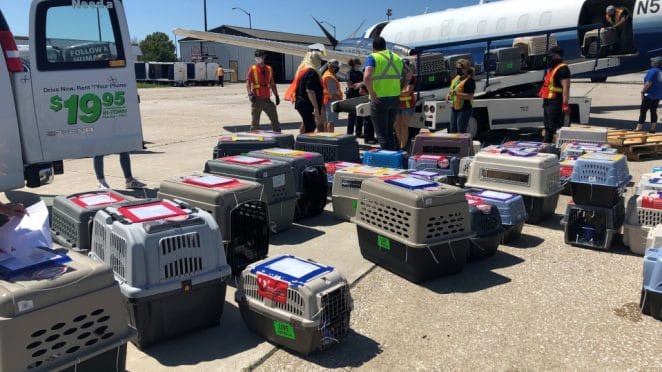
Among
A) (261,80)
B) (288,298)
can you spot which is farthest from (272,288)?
(261,80)

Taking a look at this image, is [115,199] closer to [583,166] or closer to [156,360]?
[156,360]

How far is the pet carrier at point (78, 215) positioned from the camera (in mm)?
3660

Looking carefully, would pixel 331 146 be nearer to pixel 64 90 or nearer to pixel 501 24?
pixel 64 90

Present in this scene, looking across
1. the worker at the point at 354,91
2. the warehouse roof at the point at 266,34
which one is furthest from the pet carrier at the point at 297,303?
the warehouse roof at the point at 266,34

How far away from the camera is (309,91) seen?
8.66 m

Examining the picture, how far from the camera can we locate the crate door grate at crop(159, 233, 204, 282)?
10.0ft

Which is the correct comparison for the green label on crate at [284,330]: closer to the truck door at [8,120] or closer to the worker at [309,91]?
the truck door at [8,120]

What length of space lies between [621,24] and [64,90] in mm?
13294

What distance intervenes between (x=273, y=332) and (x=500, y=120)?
28.3 feet

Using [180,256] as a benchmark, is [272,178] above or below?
above

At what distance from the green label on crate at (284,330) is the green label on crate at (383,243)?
4.64 ft

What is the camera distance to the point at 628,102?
2045cm

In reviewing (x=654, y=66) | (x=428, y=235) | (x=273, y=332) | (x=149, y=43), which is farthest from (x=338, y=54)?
(x=149, y=43)

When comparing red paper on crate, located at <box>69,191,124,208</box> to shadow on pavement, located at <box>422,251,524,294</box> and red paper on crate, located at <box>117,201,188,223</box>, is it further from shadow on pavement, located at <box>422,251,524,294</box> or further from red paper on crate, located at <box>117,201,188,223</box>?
shadow on pavement, located at <box>422,251,524,294</box>
